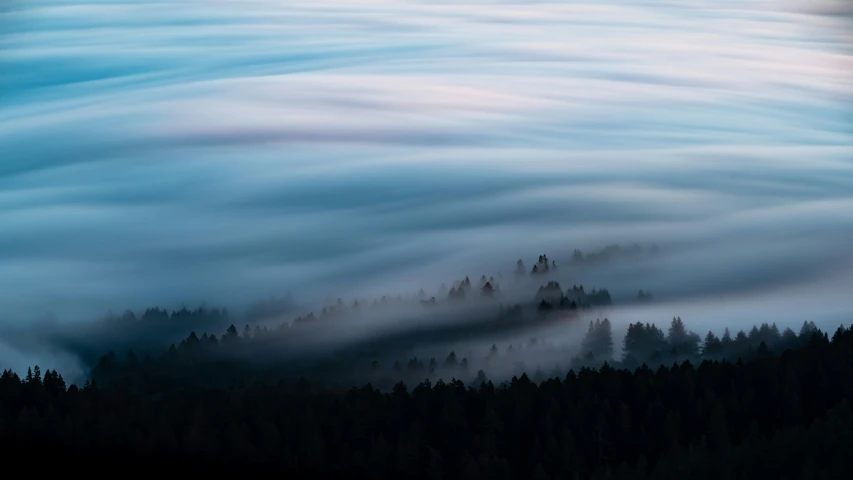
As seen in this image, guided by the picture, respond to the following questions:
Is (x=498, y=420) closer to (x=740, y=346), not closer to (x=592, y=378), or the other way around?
(x=592, y=378)

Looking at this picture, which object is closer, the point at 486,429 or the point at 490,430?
the point at 490,430

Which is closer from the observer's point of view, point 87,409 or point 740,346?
point 87,409

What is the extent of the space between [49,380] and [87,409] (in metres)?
12.3

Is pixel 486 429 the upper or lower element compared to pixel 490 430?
upper

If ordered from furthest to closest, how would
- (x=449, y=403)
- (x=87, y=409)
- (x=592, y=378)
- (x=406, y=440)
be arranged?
(x=592, y=378) < (x=449, y=403) < (x=87, y=409) < (x=406, y=440)

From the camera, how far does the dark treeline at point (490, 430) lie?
86.1m

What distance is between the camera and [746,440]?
8894 cm

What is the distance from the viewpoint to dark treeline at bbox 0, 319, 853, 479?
86125 millimetres

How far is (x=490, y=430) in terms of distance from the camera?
94.5m

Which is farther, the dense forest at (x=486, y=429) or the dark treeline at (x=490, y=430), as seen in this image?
the dark treeline at (x=490, y=430)

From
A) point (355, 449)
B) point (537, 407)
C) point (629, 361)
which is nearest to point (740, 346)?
point (629, 361)

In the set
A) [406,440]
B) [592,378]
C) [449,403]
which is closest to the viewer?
[406,440]

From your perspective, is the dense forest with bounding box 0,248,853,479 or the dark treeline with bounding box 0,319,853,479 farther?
the dark treeline with bounding box 0,319,853,479

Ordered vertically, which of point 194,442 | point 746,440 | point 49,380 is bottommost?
point 746,440
